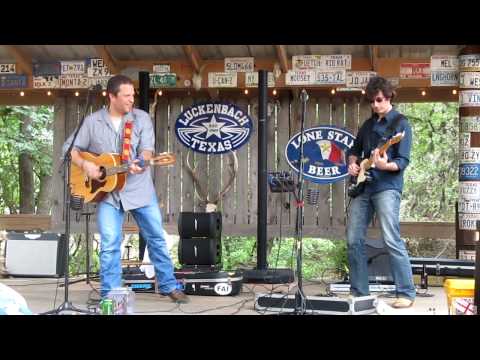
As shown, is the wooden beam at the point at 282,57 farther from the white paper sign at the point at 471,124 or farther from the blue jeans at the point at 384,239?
the blue jeans at the point at 384,239

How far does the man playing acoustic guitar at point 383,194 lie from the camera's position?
239 inches

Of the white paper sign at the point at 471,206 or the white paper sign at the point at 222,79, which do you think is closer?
the white paper sign at the point at 471,206

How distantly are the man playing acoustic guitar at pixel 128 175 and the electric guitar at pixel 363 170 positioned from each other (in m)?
1.83

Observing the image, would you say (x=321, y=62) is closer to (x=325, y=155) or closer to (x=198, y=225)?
(x=325, y=155)

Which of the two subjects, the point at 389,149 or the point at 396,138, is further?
the point at 389,149

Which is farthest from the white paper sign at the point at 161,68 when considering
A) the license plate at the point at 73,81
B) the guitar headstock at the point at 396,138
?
the guitar headstock at the point at 396,138

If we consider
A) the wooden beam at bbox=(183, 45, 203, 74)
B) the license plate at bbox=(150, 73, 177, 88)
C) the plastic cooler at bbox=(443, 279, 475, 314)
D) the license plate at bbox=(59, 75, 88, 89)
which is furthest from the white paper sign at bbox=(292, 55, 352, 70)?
the plastic cooler at bbox=(443, 279, 475, 314)

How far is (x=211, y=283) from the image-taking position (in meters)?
7.42

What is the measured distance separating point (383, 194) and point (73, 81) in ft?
18.3

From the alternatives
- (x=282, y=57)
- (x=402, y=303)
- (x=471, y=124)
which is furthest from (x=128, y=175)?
(x=471, y=124)

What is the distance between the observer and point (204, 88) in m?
9.95

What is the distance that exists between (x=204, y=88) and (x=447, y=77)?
3.29 meters

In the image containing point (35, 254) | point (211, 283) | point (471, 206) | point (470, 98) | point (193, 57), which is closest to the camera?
point (211, 283)

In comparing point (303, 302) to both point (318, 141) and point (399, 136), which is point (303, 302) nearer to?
point (399, 136)
